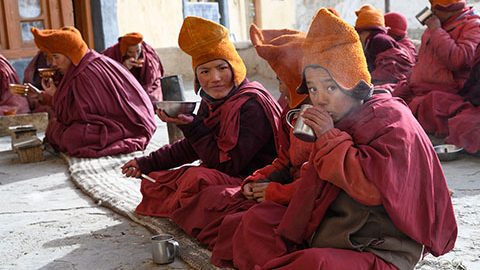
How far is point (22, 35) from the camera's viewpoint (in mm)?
10594

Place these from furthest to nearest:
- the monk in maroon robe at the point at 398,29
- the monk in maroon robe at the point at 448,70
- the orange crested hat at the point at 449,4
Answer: the monk in maroon robe at the point at 398,29
the orange crested hat at the point at 449,4
the monk in maroon robe at the point at 448,70

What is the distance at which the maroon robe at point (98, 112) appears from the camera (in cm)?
659

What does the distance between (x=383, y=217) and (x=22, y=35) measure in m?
9.08

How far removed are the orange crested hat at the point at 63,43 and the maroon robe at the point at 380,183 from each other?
4.27 metres

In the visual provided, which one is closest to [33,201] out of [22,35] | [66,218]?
[66,218]

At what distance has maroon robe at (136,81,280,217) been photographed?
378 cm

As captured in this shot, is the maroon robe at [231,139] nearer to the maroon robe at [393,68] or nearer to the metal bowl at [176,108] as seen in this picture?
the metal bowl at [176,108]

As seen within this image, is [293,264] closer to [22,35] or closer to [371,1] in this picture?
[22,35]

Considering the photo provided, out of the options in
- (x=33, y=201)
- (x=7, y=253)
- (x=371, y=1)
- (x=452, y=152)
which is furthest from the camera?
(x=371, y=1)

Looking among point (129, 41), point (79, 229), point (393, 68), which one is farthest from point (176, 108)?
point (129, 41)

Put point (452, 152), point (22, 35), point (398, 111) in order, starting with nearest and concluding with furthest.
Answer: point (398, 111) → point (452, 152) → point (22, 35)

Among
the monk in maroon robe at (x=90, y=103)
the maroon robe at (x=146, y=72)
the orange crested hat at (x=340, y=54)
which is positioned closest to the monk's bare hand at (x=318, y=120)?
the orange crested hat at (x=340, y=54)

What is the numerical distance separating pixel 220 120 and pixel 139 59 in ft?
16.2

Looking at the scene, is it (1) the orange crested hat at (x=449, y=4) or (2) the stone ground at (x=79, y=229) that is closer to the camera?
(2) the stone ground at (x=79, y=229)
